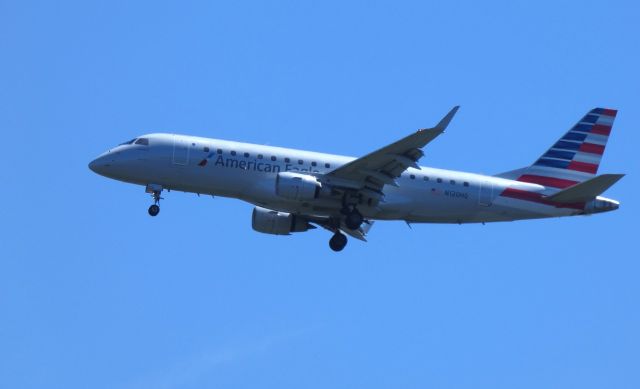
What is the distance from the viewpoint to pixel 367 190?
51.8 m

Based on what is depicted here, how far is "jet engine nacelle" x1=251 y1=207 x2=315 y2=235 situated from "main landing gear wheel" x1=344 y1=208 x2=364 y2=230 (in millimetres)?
4482

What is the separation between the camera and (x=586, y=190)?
170 ft

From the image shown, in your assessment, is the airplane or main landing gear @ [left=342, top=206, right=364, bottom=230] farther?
main landing gear @ [left=342, top=206, right=364, bottom=230]

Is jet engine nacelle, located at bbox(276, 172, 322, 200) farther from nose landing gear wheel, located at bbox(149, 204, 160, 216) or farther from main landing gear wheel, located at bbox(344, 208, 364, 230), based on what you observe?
nose landing gear wheel, located at bbox(149, 204, 160, 216)

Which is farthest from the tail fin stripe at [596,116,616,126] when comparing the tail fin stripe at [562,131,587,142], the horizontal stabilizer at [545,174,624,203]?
the horizontal stabilizer at [545,174,624,203]

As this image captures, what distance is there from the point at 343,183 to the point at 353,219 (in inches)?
71.6

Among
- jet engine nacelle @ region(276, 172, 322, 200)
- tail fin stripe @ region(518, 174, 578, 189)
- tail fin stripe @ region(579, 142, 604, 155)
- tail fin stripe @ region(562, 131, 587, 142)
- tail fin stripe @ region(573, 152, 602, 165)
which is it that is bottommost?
jet engine nacelle @ region(276, 172, 322, 200)

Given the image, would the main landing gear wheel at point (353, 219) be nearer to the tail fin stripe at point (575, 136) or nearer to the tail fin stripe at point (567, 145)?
the tail fin stripe at point (567, 145)

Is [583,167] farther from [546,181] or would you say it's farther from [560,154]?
[546,181]


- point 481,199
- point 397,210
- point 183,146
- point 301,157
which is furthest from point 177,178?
point 481,199

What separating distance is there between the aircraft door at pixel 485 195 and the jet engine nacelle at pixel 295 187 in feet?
25.0

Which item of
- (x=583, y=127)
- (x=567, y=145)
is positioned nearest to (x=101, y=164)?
(x=567, y=145)

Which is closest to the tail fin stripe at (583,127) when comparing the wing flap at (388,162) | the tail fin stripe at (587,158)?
the tail fin stripe at (587,158)

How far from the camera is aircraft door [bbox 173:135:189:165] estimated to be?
51281 mm
